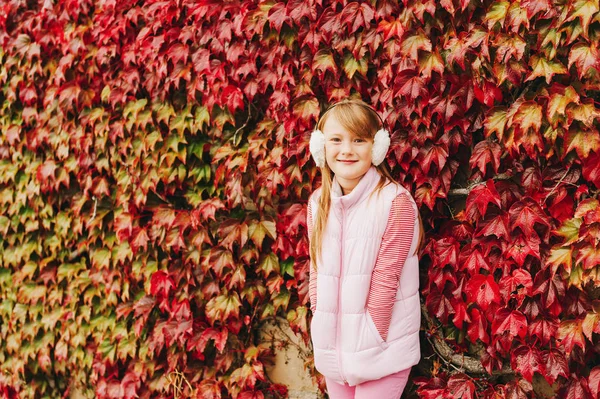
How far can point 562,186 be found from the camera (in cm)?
253

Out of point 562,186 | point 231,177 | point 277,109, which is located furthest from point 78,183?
point 562,186

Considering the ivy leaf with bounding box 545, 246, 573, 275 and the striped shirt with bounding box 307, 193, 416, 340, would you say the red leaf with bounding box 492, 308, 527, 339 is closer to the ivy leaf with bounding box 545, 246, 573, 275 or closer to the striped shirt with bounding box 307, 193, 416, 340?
the ivy leaf with bounding box 545, 246, 573, 275

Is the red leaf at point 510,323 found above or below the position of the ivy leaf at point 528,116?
below

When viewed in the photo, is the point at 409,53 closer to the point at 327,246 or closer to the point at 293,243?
the point at 327,246

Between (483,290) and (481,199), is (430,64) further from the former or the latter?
(483,290)

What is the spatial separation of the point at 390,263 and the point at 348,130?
0.54 m

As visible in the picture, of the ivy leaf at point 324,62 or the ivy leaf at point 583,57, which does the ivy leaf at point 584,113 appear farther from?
the ivy leaf at point 324,62

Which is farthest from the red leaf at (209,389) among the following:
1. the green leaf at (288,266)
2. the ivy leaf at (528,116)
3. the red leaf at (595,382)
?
the ivy leaf at (528,116)

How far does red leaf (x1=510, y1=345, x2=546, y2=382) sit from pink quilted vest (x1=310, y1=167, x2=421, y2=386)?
0.38m

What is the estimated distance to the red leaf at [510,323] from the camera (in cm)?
257

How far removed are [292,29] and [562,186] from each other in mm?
1388

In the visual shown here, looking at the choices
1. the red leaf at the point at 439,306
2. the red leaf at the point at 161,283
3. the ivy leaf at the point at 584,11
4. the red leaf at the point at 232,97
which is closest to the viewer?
the ivy leaf at the point at 584,11

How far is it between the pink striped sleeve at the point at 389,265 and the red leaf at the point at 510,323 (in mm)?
427

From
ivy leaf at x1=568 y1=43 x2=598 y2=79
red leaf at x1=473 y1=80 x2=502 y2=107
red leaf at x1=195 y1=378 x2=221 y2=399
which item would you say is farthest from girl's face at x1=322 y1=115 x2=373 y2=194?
red leaf at x1=195 y1=378 x2=221 y2=399
